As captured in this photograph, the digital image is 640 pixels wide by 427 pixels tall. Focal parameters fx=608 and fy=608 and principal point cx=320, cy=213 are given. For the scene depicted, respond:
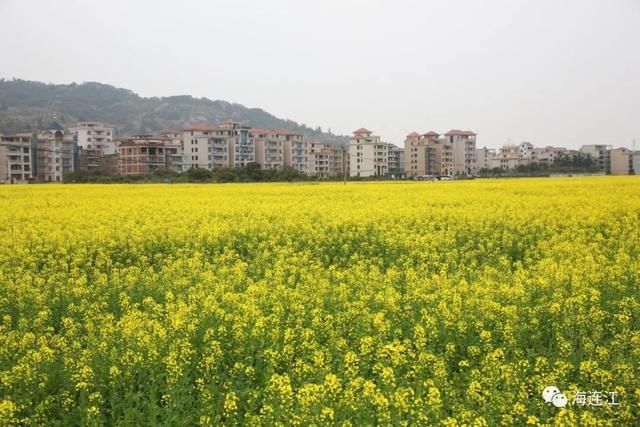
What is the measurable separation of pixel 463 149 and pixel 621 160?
22.7 meters

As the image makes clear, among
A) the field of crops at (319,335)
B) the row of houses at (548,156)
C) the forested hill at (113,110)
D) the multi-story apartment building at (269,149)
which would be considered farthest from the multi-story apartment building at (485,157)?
the field of crops at (319,335)

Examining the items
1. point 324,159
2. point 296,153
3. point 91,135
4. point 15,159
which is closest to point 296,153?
point 296,153

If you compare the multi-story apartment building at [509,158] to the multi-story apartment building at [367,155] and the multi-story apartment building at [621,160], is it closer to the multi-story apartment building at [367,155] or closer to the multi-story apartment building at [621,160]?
the multi-story apartment building at [621,160]

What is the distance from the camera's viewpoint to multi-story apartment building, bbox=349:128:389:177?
287ft

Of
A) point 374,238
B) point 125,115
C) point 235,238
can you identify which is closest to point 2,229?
point 235,238

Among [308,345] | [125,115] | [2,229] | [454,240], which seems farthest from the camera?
[125,115]

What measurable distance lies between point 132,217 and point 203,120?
528 ft

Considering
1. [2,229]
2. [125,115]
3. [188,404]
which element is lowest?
[188,404]

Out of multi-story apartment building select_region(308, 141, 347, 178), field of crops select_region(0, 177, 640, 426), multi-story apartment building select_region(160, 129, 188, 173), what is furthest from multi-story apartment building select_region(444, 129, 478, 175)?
field of crops select_region(0, 177, 640, 426)

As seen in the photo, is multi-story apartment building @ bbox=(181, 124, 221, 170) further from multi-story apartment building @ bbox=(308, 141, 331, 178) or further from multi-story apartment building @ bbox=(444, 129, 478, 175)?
multi-story apartment building @ bbox=(444, 129, 478, 175)

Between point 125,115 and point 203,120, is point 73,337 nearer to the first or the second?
point 125,115

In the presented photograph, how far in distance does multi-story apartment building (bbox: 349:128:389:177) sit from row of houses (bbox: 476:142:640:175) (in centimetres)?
1704

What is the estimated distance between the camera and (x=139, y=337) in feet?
19.4

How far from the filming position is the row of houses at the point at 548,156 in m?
87.1
